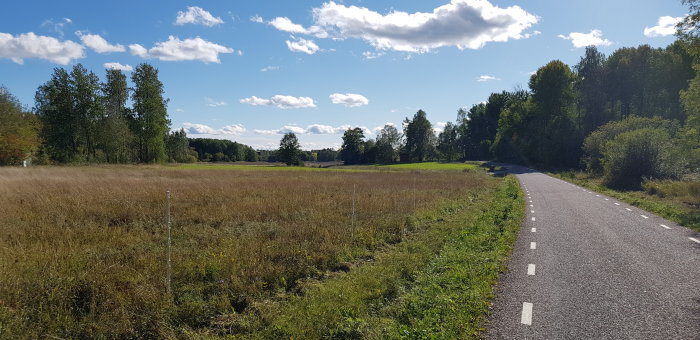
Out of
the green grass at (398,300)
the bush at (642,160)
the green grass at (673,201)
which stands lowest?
the green grass at (398,300)

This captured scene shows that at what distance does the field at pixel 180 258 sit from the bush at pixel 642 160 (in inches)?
894

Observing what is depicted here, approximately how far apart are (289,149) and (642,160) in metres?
96.6

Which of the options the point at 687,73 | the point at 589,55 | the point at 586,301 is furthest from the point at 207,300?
the point at 589,55

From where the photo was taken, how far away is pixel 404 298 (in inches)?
245

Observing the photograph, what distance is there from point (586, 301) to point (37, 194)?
20249mm

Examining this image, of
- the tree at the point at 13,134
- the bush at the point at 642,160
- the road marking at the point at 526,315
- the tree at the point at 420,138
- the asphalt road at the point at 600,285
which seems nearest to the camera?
the asphalt road at the point at 600,285

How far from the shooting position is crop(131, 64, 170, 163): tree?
58.5 metres

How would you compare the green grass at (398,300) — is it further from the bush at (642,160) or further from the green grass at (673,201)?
the bush at (642,160)

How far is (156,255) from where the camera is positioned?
27.4 ft

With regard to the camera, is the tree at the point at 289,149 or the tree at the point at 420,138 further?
the tree at the point at 420,138

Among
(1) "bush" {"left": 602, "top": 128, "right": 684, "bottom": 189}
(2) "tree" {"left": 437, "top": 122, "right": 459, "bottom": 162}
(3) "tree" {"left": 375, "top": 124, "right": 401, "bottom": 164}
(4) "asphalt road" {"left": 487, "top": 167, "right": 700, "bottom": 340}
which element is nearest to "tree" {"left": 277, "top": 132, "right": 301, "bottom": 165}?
(3) "tree" {"left": 375, "top": 124, "right": 401, "bottom": 164}

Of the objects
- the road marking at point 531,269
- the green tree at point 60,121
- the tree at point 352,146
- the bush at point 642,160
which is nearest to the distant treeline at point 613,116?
the bush at point 642,160

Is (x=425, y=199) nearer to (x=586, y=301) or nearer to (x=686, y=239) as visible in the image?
(x=686, y=239)

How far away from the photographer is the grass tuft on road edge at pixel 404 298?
5.15 meters
